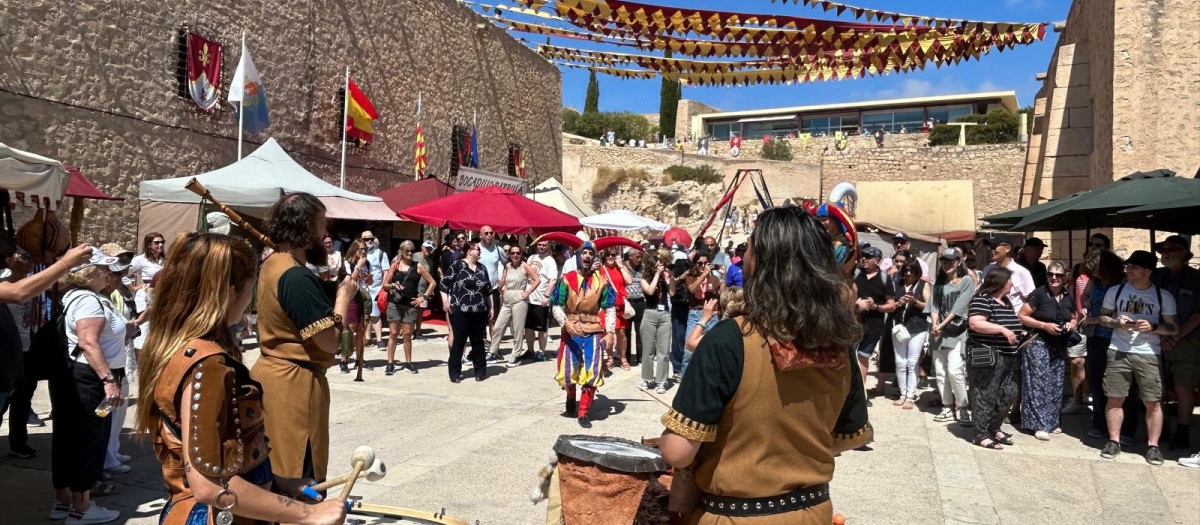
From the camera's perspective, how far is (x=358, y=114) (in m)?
16.5

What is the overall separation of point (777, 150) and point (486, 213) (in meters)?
36.7

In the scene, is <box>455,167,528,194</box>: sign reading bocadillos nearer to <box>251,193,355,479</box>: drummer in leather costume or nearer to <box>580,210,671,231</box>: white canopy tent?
<box>580,210,671,231</box>: white canopy tent

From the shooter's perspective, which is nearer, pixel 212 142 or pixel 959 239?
pixel 212 142

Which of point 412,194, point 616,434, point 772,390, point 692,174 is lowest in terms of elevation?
point 616,434

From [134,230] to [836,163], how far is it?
3795 cm

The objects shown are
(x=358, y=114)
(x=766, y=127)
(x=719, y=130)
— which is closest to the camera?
(x=358, y=114)

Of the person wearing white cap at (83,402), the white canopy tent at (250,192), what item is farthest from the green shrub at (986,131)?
the person wearing white cap at (83,402)

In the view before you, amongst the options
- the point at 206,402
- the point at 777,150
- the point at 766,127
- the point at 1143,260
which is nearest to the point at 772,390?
the point at 206,402

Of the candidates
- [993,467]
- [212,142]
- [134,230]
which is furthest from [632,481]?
[212,142]

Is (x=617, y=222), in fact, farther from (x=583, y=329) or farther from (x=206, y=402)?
(x=206, y=402)

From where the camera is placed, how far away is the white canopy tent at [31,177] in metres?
5.64

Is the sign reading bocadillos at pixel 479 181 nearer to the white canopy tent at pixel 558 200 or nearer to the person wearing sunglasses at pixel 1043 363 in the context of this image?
the white canopy tent at pixel 558 200

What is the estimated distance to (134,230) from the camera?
12.4 metres

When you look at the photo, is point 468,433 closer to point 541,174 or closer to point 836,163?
point 541,174
